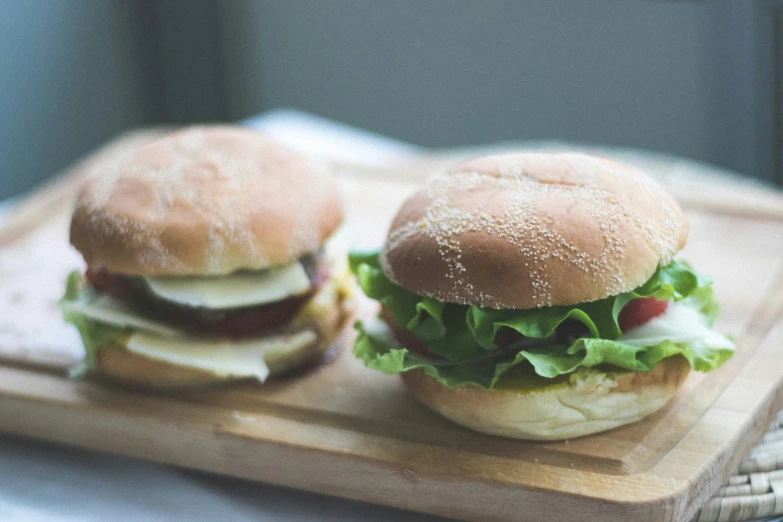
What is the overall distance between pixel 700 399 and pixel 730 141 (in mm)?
3176

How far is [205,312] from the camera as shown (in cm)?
271

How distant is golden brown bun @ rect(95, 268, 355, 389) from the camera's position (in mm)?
2689

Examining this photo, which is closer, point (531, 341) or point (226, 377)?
point (531, 341)

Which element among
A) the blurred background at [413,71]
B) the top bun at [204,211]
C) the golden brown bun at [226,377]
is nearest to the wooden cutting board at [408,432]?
the golden brown bun at [226,377]

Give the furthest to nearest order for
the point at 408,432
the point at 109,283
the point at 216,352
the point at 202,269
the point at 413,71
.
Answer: the point at 413,71 < the point at 109,283 < the point at 216,352 < the point at 202,269 < the point at 408,432

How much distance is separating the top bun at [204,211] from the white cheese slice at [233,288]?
0.07 metres

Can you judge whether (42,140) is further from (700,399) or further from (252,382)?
(700,399)

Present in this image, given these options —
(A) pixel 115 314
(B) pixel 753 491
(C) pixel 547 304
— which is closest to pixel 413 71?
(A) pixel 115 314

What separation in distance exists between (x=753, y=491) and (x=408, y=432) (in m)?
0.90

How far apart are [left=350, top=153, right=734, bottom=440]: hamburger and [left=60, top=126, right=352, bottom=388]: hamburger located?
0.37 m

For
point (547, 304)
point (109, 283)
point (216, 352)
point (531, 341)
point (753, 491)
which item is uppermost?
point (547, 304)

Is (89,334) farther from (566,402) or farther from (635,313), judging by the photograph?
(635,313)

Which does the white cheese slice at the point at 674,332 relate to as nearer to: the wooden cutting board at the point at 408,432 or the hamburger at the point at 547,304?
the hamburger at the point at 547,304

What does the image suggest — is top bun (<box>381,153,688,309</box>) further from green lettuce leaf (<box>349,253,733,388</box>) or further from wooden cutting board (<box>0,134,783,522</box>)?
wooden cutting board (<box>0,134,783,522</box>)
